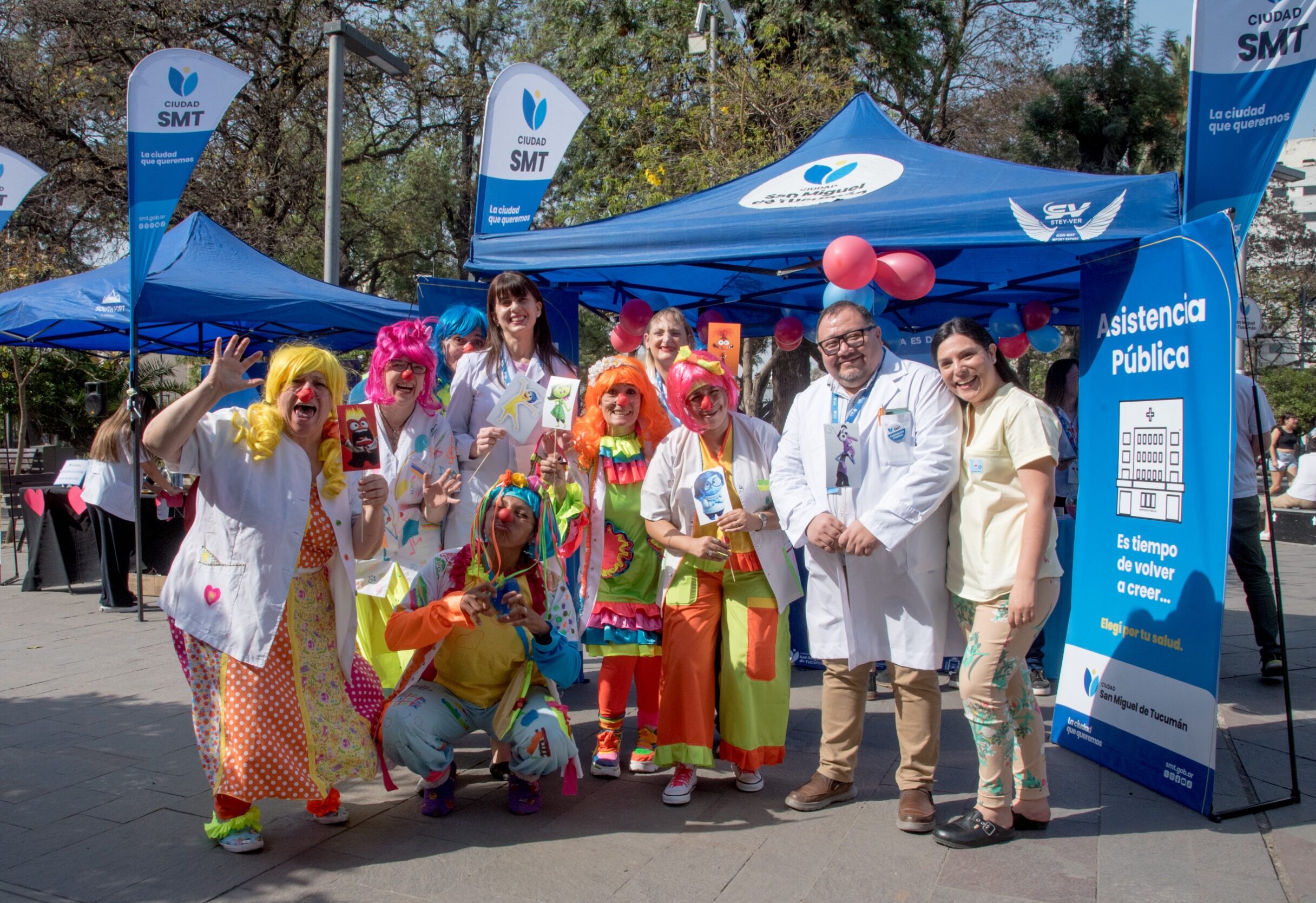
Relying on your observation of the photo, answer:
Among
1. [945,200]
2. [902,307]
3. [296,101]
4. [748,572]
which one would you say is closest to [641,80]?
[296,101]

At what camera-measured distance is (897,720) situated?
331 centimetres

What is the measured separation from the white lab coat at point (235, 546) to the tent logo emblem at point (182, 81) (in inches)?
189

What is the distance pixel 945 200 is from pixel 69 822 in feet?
13.7

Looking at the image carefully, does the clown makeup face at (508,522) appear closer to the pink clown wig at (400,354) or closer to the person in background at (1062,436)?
the pink clown wig at (400,354)

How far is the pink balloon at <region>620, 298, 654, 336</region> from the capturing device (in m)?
6.24

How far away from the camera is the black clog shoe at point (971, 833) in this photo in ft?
10.2

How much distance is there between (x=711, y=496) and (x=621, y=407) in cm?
61

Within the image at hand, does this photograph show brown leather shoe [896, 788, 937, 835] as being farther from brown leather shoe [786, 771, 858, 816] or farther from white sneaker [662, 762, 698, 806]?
white sneaker [662, 762, 698, 806]

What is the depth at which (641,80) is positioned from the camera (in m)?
15.0

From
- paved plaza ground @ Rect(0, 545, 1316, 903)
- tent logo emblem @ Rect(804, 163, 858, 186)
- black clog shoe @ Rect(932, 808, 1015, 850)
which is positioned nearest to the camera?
paved plaza ground @ Rect(0, 545, 1316, 903)

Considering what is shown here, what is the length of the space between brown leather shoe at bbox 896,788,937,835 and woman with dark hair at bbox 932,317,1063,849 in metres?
0.07

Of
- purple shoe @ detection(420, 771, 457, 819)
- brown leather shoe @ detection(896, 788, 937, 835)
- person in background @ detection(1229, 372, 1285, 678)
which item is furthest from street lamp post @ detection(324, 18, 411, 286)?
person in background @ detection(1229, 372, 1285, 678)

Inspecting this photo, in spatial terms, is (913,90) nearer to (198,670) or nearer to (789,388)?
(789,388)

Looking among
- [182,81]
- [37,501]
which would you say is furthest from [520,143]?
[37,501]
